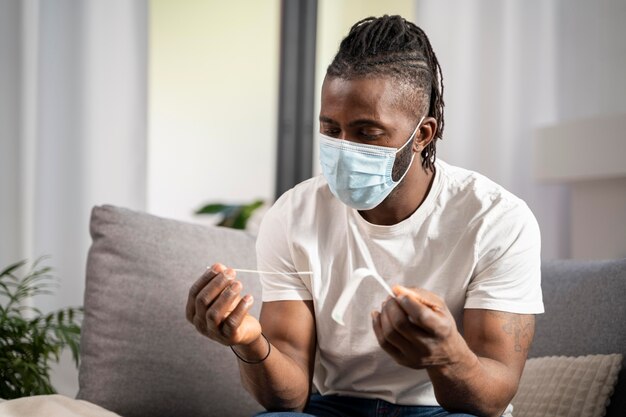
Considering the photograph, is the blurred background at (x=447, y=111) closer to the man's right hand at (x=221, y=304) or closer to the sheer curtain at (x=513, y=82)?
the sheer curtain at (x=513, y=82)

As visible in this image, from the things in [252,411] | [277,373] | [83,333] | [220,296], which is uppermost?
[220,296]

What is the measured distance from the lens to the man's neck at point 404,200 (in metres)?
1.62

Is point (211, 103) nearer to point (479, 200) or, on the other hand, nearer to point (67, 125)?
point (67, 125)

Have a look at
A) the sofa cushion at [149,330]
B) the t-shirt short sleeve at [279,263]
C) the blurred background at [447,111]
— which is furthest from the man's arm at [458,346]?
the blurred background at [447,111]

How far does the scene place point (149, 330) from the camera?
2037 millimetres

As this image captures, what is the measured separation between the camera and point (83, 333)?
81.2 inches

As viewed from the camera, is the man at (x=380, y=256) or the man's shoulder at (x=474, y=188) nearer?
the man at (x=380, y=256)

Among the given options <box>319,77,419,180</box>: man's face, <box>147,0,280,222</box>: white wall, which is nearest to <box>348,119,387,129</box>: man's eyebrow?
<box>319,77,419,180</box>: man's face

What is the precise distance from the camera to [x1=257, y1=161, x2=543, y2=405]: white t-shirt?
1520 mm

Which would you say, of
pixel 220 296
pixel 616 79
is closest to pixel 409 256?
pixel 220 296

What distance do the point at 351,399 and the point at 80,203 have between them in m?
1.71

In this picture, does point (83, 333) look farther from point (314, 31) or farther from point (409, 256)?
point (314, 31)

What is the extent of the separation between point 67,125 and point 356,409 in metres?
1.84

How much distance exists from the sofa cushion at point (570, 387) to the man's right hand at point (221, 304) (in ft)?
2.44
